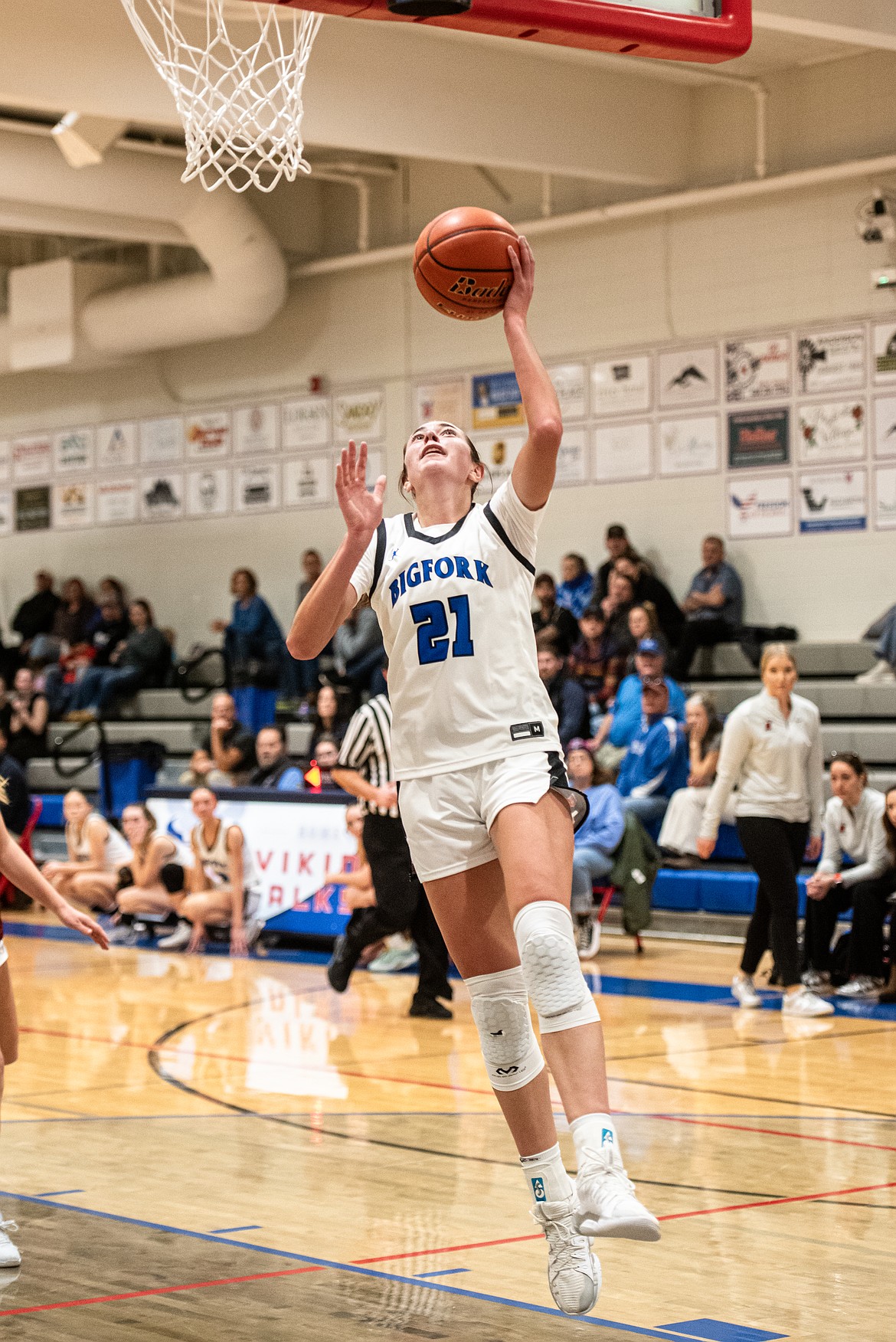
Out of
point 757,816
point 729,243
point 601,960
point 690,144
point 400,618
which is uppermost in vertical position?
point 690,144

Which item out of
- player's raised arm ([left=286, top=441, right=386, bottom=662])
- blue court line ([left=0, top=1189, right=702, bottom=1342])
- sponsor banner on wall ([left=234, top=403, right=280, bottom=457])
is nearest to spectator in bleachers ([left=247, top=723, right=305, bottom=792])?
sponsor banner on wall ([left=234, top=403, right=280, bottom=457])

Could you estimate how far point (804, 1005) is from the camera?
29.2 ft

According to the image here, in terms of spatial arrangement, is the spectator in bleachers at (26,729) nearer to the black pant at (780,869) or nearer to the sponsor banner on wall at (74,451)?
the sponsor banner on wall at (74,451)

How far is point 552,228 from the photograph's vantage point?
1617 cm

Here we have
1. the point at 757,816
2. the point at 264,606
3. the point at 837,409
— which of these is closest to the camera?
the point at 757,816

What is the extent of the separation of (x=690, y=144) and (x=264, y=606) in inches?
239

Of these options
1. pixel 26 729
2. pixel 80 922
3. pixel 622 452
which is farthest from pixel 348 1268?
pixel 26 729

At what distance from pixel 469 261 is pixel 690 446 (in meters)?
11.5

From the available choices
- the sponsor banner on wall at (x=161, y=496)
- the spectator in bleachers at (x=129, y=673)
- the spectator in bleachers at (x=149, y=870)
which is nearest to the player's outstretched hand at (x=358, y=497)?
the spectator in bleachers at (x=149, y=870)

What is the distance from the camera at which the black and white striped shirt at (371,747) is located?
28.7 feet

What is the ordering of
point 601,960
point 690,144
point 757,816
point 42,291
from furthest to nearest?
point 42,291, point 690,144, point 601,960, point 757,816

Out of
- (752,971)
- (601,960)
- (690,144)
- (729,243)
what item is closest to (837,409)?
(729,243)

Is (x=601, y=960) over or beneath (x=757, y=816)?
beneath

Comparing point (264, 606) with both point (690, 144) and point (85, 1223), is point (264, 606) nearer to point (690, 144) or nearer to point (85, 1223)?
point (690, 144)
